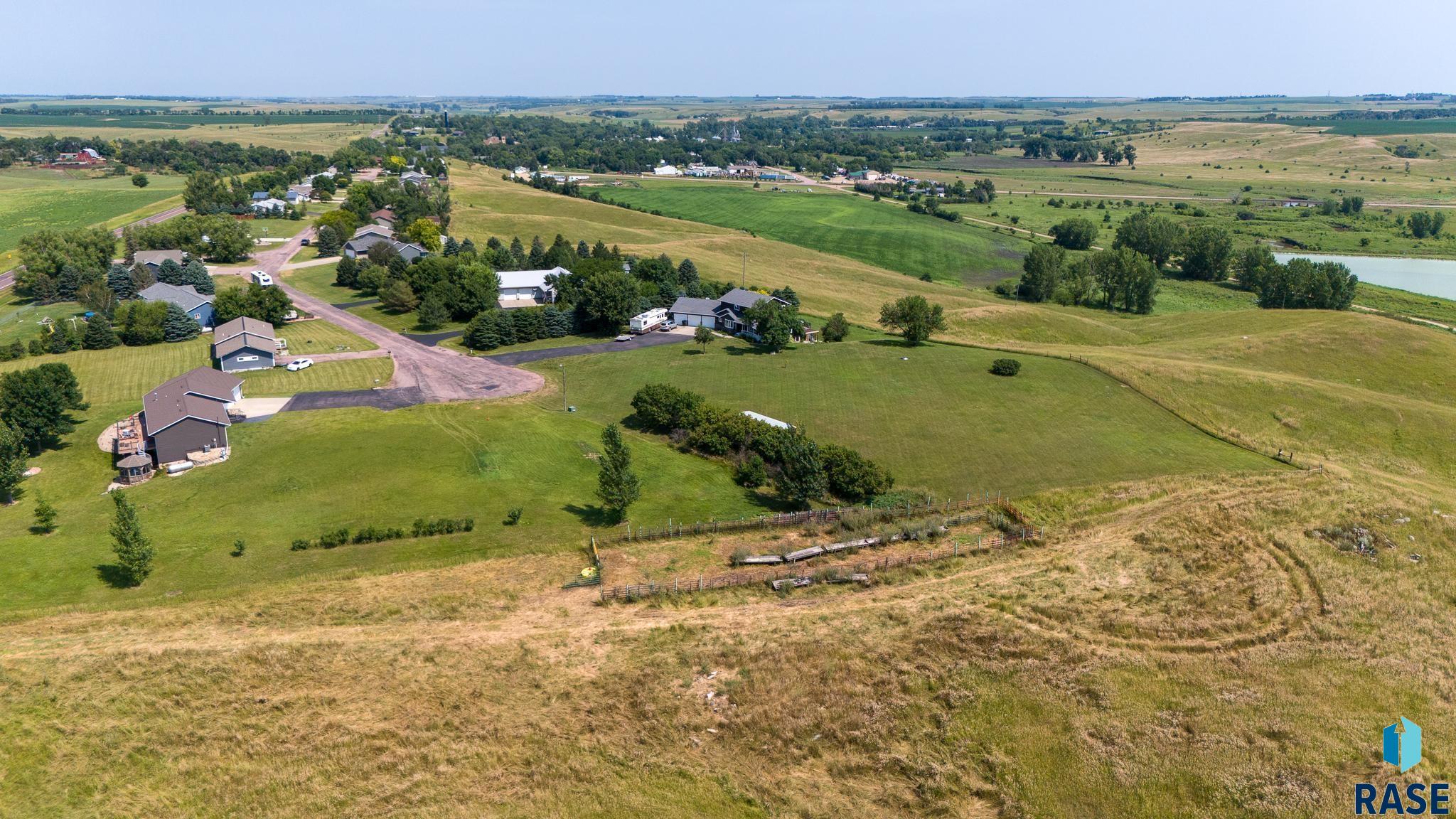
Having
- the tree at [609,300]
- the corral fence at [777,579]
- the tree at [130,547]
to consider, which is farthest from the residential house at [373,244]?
the corral fence at [777,579]

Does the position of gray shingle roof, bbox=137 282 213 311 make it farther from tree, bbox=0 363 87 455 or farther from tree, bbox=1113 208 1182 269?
tree, bbox=1113 208 1182 269

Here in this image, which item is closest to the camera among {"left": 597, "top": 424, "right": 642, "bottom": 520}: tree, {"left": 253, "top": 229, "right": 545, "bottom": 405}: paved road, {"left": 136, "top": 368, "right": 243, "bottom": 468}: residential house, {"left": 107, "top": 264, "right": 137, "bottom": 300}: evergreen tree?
{"left": 597, "top": 424, "right": 642, "bottom": 520}: tree

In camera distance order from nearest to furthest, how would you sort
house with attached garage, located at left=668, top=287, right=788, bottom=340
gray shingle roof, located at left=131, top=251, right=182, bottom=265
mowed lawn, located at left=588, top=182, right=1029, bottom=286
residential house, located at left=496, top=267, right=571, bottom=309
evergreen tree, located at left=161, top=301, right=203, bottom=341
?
evergreen tree, located at left=161, top=301, right=203, bottom=341
house with attached garage, located at left=668, top=287, right=788, bottom=340
residential house, located at left=496, top=267, right=571, bottom=309
gray shingle roof, located at left=131, top=251, right=182, bottom=265
mowed lawn, located at left=588, top=182, right=1029, bottom=286

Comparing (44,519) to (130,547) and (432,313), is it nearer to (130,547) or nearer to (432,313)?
(130,547)

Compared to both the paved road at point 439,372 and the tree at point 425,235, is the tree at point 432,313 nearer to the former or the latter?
the paved road at point 439,372

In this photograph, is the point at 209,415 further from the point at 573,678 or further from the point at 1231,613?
the point at 1231,613

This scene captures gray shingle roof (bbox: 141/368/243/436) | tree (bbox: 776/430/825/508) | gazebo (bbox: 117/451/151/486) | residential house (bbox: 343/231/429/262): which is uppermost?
residential house (bbox: 343/231/429/262)

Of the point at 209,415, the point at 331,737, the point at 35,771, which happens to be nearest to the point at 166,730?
the point at 35,771

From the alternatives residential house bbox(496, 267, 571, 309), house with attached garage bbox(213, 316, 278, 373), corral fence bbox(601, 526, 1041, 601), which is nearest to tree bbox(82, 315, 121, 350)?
house with attached garage bbox(213, 316, 278, 373)
